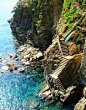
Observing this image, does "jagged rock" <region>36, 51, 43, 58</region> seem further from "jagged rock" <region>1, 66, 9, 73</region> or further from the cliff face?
"jagged rock" <region>1, 66, 9, 73</region>

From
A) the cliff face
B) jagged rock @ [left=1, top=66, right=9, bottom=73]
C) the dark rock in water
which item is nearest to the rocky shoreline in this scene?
the cliff face

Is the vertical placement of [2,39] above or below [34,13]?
below

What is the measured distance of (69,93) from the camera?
70.9 feet

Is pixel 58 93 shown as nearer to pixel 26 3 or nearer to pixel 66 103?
pixel 66 103

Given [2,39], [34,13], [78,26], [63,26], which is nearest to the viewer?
[78,26]

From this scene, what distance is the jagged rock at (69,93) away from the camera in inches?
854

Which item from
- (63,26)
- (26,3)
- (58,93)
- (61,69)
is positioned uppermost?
(26,3)

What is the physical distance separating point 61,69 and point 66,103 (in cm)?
549

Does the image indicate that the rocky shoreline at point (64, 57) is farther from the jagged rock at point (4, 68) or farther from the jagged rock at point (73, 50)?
the jagged rock at point (4, 68)

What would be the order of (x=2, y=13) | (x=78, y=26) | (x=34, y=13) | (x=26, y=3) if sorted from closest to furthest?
(x=78, y=26) < (x=34, y=13) < (x=26, y=3) < (x=2, y=13)

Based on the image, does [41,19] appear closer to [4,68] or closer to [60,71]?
[4,68]

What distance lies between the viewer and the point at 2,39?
60.5m

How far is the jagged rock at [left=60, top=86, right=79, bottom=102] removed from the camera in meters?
21.7

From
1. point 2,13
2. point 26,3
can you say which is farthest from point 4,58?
point 2,13
